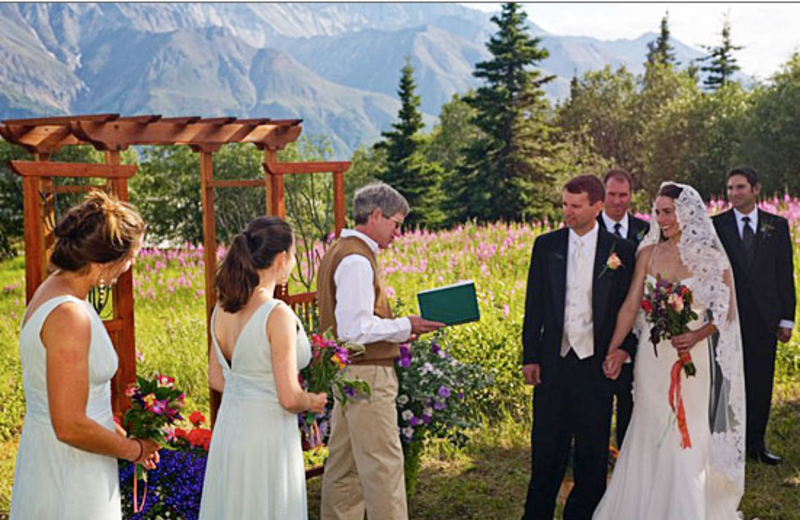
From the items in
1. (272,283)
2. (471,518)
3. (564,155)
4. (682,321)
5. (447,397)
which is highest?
(564,155)

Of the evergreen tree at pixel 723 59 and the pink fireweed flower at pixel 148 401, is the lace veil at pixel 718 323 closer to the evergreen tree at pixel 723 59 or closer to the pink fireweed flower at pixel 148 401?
the pink fireweed flower at pixel 148 401

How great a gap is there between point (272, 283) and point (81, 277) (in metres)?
0.94

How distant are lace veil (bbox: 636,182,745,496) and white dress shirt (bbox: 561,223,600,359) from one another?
41 centimetres

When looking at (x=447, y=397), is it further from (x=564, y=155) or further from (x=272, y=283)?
(x=564, y=155)

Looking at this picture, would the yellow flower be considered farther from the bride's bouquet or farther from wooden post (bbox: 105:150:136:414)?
wooden post (bbox: 105:150:136:414)

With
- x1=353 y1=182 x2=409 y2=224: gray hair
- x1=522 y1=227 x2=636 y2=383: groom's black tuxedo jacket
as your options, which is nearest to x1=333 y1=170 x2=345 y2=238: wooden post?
x1=522 y1=227 x2=636 y2=383: groom's black tuxedo jacket

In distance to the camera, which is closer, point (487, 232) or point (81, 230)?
point (81, 230)

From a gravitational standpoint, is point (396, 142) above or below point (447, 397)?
above

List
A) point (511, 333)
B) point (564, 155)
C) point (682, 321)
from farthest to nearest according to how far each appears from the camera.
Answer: point (564, 155) → point (511, 333) → point (682, 321)

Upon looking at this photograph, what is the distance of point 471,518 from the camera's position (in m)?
5.91

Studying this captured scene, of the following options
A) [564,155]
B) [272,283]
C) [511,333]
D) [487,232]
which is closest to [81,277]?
[272,283]

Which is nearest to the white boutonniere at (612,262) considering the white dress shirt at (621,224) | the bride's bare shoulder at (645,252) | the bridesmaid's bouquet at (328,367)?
the bride's bare shoulder at (645,252)

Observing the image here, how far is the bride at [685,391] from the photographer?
205 inches

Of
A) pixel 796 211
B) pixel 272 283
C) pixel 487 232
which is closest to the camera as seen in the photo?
pixel 272 283
